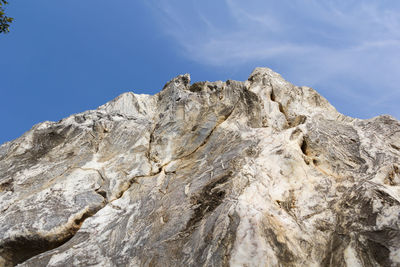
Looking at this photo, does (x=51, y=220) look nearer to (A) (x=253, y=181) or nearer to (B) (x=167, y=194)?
(B) (x=167, y=194)

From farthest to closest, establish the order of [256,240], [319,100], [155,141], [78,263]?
[319,100] < [155,141] < [78,263] < [256,240]

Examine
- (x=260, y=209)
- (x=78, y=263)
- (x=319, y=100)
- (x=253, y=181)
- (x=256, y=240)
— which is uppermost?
(x=319, y=100)

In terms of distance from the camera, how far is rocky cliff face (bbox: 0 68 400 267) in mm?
11164

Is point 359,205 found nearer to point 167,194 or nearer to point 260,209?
point 260,209

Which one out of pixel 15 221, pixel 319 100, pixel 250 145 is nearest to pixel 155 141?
pixel 250 145

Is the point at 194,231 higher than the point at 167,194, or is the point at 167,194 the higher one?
the point at 167,194

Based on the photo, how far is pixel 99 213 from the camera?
15.0m

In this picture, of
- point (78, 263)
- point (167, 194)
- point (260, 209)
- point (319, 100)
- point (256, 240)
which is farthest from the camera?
point (319, 100)

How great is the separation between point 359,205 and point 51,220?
1131 centimetres

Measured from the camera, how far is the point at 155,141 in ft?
62.4

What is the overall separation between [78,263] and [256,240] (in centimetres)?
609

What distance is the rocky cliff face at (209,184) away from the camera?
36.6 feet

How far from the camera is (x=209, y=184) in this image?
14.1 m

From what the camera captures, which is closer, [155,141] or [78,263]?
[78,263]
